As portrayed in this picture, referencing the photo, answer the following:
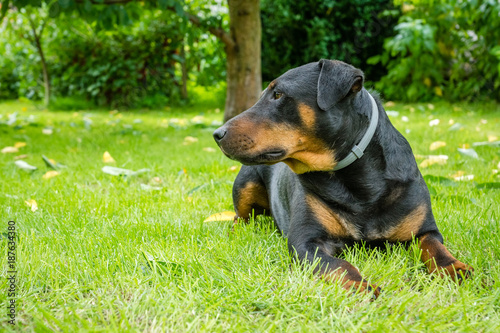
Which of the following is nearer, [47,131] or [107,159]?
[107,159]

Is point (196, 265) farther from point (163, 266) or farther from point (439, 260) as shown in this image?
point (439, 260)

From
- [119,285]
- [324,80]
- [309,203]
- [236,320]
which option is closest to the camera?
[236,320]

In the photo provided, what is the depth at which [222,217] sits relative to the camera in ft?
10.9

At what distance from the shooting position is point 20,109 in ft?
37.9

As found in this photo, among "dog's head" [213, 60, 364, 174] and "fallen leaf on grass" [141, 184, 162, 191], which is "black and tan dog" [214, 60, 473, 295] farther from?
"fallen leaf on grass" [141, 184, 162, 191]

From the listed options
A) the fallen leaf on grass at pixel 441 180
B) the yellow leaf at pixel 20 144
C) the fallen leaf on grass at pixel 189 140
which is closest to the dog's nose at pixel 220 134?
the fallen leaf on grass at pixel 441 180

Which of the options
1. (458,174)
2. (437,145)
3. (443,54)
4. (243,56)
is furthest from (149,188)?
(443,54)

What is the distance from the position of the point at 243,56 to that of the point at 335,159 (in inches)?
206

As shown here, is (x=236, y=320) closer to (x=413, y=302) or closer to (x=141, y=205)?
(x=413, y=302)

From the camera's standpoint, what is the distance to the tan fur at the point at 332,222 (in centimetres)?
247

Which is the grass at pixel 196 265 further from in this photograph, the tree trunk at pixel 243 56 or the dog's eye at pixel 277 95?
the tree trunk at pixel 243 56

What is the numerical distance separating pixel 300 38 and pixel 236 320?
10037 millimetres

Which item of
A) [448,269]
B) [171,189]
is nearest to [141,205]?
[171,189]

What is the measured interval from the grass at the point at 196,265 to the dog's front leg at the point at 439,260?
0.07 meters
